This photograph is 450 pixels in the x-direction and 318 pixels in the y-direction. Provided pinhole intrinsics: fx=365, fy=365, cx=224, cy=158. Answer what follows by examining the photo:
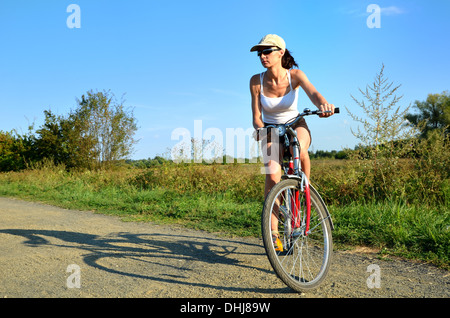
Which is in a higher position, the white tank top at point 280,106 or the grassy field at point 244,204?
the white tank top at point 280,106

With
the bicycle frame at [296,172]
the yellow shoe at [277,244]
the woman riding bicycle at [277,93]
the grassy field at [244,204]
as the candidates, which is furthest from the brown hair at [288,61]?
the grassy field at [244,204]

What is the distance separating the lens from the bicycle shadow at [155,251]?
3.44 meters

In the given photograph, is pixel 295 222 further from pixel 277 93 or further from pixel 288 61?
pixel 288 61

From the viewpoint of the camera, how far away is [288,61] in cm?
388

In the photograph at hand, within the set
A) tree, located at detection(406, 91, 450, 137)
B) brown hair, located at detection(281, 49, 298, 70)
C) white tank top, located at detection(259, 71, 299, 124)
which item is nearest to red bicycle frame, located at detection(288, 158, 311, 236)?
white tank top, located at detection(259, 71, 299, 124)

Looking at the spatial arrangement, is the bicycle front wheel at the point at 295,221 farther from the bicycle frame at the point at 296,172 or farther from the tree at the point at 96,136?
the tree at the point at 96,136

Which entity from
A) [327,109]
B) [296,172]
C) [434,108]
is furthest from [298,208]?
[434,108]

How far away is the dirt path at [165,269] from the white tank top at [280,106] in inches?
61.0

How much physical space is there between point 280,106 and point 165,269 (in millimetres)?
2041

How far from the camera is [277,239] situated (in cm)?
324

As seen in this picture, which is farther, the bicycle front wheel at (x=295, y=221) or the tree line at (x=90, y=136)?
the tree line at (x=90, y=136)

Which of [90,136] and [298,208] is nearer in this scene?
[298,208]
